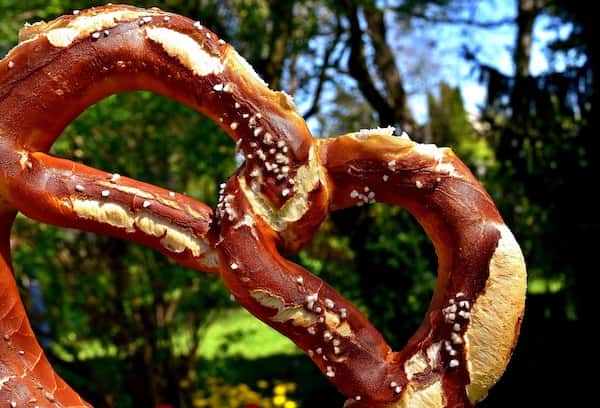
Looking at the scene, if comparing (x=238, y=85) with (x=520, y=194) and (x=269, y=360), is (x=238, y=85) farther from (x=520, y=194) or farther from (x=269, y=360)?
(x=269, y=360)

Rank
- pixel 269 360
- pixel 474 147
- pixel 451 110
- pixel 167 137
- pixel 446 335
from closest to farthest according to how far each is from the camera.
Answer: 1. pixel 446 335
2. pixel 167 137
3. pixel 269 360
4. pixel 474 147
5. pixel 451 110

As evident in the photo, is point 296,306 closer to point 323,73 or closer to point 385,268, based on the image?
point 385,268

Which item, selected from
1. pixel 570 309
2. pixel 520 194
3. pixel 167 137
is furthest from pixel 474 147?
pixel 167 137

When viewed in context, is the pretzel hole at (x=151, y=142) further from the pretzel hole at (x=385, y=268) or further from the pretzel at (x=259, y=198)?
the pretzel at (x=259, y=198)

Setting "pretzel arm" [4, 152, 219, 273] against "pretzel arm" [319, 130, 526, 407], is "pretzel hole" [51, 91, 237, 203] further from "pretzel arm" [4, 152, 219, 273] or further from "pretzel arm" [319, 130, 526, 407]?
"pretzel arm" [319, 130, 526, 407]

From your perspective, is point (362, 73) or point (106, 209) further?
point (362, 73)

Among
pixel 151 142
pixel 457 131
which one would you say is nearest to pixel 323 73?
pixel 151 142

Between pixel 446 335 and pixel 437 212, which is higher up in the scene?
pixel 437 212
